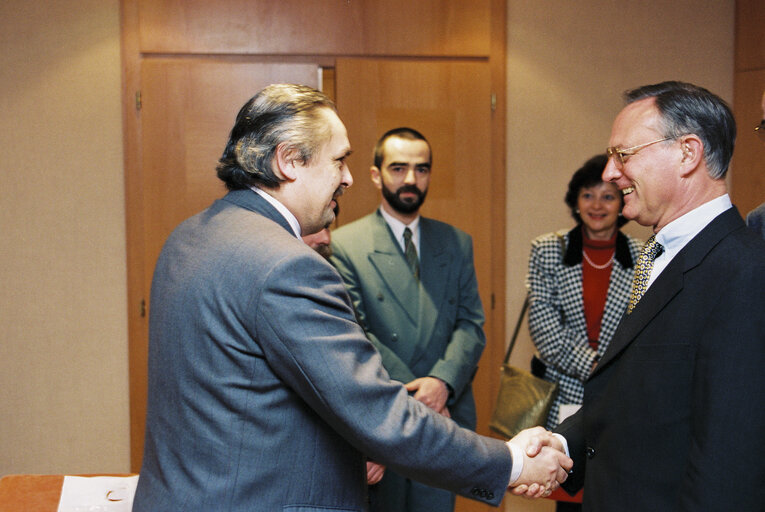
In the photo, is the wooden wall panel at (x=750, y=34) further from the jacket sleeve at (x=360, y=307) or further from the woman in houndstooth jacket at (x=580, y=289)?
the jacket sleeve at (x=360, y=307)

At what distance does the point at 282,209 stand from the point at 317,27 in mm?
2328

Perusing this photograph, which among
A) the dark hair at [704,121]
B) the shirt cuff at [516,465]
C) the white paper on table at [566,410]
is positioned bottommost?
the white paper on table at [566,410]

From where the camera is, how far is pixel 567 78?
4.05m

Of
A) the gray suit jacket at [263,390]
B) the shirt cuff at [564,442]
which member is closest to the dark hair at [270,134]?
the gray suit jacket at [263,390]

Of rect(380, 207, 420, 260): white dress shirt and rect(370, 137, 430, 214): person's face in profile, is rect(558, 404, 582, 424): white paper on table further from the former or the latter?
rect(370, 137, 430, 214): person's face in profile

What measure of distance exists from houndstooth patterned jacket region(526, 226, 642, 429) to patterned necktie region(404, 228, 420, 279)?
0.57 metres

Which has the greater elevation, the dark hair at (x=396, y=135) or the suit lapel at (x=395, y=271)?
the dark hair at (x=396, y=135)

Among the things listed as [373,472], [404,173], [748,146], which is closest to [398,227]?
[404,173]

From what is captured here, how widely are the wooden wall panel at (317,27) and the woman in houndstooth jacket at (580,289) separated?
1.04 metres

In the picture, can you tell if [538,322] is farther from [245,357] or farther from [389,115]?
[245,357]

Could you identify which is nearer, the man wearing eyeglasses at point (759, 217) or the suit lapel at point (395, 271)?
the man wearing eyeglasses at point (759, 217)

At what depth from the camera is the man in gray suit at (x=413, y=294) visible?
9.64ft

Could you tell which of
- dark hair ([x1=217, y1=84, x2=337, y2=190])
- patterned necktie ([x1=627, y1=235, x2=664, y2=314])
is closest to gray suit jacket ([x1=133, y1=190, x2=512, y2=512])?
dark hair ([x1=217, y1=84, x2=337, y2=190])

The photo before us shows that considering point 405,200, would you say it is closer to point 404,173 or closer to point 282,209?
point 404,173
